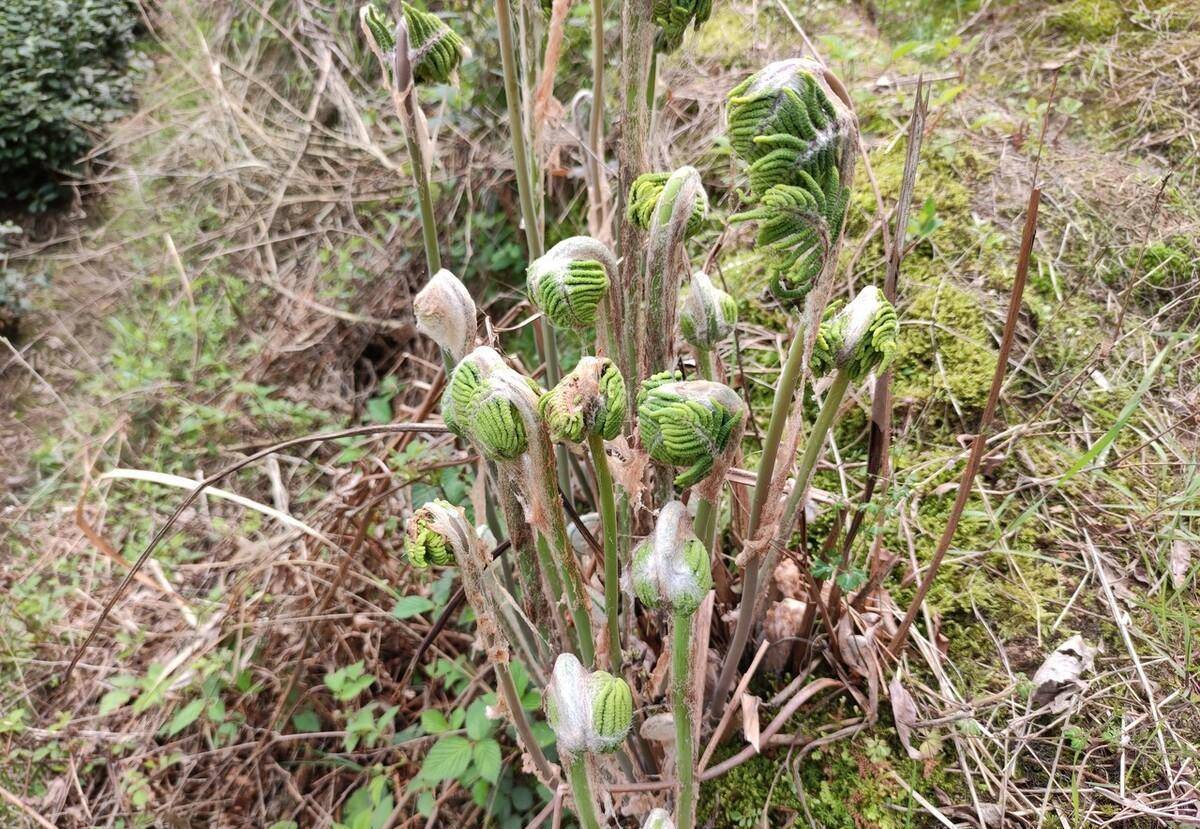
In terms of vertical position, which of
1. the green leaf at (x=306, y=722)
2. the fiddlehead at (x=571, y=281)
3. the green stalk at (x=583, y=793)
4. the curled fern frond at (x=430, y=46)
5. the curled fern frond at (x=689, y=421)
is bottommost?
the green leaf at (x=306, y=722)

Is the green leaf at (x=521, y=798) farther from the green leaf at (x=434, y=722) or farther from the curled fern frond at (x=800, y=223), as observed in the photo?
the curled fern frond at (x=800, y=223)

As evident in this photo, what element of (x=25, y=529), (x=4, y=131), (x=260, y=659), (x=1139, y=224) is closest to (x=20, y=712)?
(x=260, y=659)

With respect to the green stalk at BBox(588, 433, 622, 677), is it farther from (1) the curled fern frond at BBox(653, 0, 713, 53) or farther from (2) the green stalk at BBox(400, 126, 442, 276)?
(1) the curled fern frond at BBox(653, 0, 713, 53)

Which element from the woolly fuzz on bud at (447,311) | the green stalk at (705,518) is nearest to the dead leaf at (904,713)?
the green stalk at (705,518)

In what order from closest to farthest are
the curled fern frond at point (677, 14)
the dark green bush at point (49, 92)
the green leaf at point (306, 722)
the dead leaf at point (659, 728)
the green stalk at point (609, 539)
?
the green stalk at point (609, 539) < the curled fern frond at point (677, 14) < the dead leaf at point (659, 728) < the green leaf at point (306, 722) < the dark green bush at point (49, 92)

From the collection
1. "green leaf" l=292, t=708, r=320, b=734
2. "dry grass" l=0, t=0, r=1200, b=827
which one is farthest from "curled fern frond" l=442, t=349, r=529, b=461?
"green leaf" l=292, t=708, r=320, b=734

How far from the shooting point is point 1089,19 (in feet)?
6.58

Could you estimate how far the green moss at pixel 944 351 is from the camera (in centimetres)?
136

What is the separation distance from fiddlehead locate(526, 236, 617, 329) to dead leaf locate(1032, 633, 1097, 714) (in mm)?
780

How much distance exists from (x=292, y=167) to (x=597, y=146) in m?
2.37

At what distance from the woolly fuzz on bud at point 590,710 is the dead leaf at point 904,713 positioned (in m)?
0.51

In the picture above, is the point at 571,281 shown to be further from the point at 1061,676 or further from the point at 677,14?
the point at 1061,676

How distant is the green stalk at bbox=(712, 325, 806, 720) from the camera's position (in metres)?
0.66

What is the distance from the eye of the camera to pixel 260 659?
5.31 feet
